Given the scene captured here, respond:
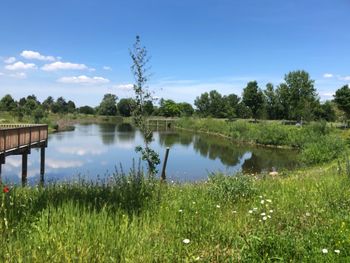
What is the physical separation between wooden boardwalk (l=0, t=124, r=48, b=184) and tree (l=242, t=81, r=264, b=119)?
243 ft

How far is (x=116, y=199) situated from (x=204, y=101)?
119619 millimetres

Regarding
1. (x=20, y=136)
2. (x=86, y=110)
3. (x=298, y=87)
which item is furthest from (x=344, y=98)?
(x=86, y=110)

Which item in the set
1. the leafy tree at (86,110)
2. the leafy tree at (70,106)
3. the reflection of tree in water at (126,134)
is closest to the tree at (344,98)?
the reflection of tree in water at (126,134)

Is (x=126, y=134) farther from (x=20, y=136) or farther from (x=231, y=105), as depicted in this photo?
(x=20, y=136)

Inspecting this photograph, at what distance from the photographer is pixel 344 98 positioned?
219ft

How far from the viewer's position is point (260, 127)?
65.1m

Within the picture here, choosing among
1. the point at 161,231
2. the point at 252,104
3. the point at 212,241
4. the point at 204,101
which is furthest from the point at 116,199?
the point at 204,101

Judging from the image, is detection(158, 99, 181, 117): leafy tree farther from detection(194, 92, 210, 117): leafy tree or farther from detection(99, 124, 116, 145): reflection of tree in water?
detection(99, 124, 116, 145): reflection of tree in water

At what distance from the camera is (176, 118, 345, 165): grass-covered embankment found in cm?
3481

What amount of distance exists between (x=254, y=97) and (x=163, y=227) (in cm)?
9710

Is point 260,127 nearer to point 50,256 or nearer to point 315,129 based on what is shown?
point 315,129

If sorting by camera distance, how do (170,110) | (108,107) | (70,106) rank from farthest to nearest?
1. (108,107)
2. (70,106)
3. (170,110)

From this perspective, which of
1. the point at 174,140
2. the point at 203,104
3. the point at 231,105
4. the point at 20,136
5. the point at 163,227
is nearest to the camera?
the point at 163,227

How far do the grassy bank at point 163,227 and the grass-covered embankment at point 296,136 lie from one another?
25.8 metres
